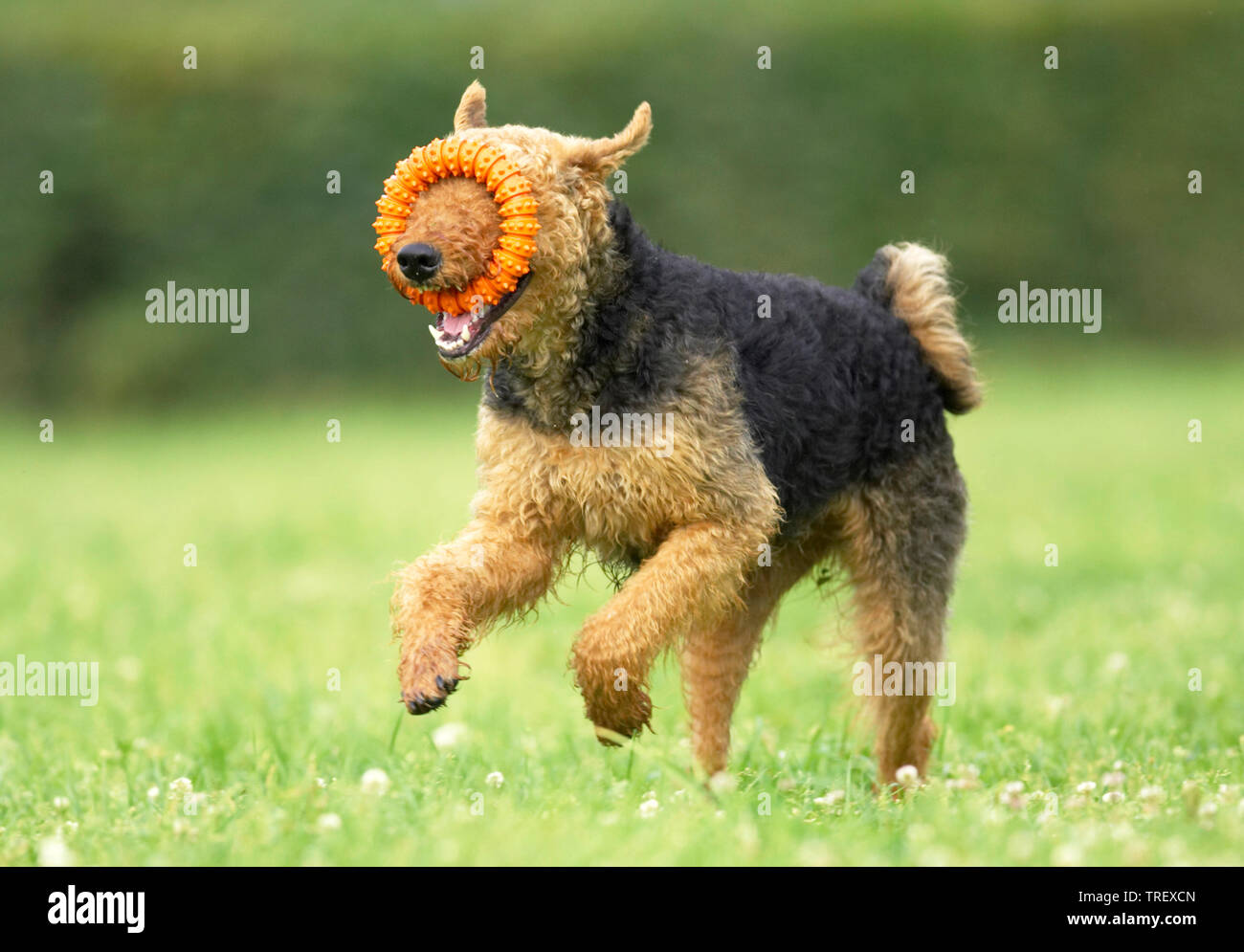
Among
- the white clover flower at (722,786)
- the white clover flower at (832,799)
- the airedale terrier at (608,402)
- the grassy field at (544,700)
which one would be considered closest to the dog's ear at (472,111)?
the airedale terrier at (608,402)

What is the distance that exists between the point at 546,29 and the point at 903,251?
12344 millimetres

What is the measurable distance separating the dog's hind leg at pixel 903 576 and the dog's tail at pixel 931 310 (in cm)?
24

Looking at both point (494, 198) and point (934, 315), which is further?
point (934, 315)

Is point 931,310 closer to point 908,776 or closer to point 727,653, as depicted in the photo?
point 727,653

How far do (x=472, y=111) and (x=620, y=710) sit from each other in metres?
1.79

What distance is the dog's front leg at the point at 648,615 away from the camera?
395 cm

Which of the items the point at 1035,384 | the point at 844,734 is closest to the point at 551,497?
the point at 844,734

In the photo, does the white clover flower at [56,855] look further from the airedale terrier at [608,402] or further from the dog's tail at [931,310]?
the dog's tail at [931,310]

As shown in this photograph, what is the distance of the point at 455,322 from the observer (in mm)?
3918

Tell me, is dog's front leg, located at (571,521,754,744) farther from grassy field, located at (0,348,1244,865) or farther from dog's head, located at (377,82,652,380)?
dog's head, located at (377,82,652,380)

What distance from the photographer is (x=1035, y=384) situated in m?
17.3

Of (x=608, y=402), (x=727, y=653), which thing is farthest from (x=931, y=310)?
(x=608, y=402)
